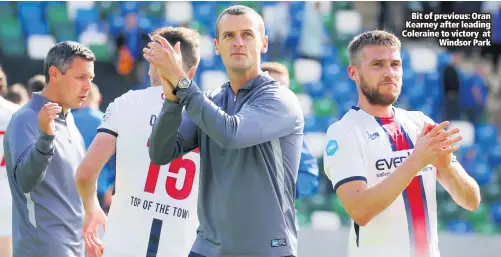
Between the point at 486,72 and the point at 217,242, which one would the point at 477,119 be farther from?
the point at 217,242

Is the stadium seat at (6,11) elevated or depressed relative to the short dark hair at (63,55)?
elevated

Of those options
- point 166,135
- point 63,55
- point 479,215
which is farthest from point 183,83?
point 479,215

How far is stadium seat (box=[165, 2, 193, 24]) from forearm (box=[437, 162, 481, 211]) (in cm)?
1080

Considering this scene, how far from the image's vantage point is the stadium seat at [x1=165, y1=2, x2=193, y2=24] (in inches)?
576

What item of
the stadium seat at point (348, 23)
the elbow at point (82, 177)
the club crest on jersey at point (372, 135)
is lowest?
the elbow at point (82, 177)

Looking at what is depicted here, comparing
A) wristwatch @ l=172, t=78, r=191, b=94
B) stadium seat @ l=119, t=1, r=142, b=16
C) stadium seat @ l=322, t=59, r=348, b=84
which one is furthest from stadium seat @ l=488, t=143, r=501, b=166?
wristwatch @ l=172, t=78, r=191, b=94

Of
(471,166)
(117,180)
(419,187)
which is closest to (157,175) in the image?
(117,180)

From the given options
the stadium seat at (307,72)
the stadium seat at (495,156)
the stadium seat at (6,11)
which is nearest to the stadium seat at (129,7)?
the stadium seat at (6,11)

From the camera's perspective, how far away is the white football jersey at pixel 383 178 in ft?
13.2

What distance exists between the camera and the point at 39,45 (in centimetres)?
1445

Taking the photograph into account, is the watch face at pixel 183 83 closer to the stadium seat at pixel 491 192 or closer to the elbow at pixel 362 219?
the elbow at pixel 362 219

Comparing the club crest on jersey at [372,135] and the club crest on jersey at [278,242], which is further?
the club crest on jersey at [372,135]

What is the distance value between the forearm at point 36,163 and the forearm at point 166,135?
116cm

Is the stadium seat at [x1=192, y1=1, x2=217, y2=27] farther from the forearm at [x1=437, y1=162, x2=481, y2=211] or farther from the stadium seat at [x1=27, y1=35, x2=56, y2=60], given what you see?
the forearm at [x1=437, y1=162, x2=481, y2=211]
